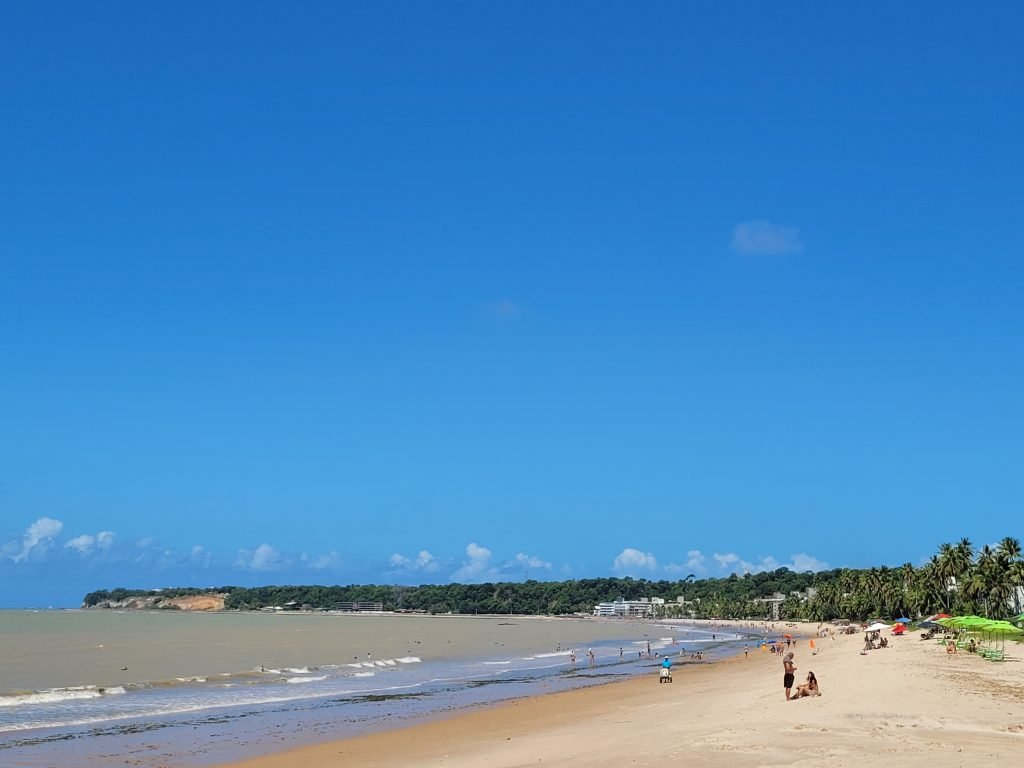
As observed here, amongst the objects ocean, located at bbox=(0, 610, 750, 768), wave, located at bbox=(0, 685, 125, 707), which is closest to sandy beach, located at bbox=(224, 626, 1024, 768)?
ocean, located at bbox=(0, 610, 750, 768)

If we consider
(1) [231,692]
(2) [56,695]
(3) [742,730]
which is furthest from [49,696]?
(3) [742,730]

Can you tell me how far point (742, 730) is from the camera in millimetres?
21656

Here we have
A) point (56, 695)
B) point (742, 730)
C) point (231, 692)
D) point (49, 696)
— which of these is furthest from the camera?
point (231, 692)

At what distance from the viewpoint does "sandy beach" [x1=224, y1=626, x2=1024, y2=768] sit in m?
18.6

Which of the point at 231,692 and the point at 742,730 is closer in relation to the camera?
the point at 742,730

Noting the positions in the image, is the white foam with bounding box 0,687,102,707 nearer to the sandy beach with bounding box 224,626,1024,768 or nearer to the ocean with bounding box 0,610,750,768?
the ocean with bounding box 0,610,750,768

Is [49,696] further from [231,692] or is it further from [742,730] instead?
[742,730]

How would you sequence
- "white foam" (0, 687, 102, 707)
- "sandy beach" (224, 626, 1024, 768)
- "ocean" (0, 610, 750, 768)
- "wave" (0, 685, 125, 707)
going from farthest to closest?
"wave" (0, 685, 125, 707)
"white foam" (0, 687, 102, 707)
"ocean" (0, 610, 750, 768)
"sandy beach" (224, 626, 1024, 768)

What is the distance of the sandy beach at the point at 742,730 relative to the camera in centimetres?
1858

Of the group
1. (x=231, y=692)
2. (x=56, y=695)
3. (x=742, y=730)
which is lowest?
(x=231, y=692)

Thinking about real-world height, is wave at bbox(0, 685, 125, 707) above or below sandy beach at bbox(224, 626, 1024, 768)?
below

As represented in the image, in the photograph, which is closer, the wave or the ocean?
the ocean

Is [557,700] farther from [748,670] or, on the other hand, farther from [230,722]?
[748,670]

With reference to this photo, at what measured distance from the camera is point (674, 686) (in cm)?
4562
